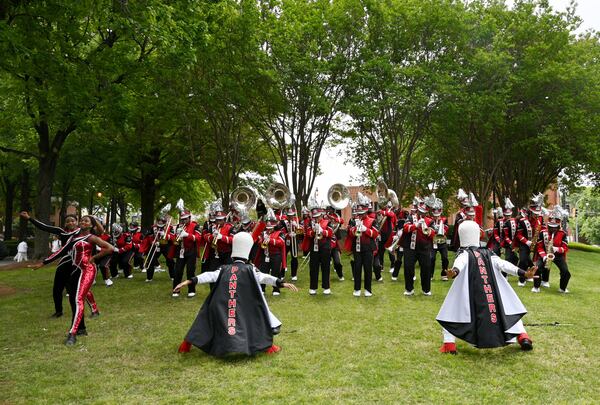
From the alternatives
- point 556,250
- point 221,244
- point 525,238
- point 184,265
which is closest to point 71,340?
point 221,244

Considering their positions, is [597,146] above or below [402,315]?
above

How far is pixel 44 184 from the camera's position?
21.4m

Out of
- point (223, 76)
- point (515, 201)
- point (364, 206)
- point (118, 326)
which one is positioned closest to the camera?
point (118, 326)

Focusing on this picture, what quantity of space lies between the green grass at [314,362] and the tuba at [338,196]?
16.3 ft

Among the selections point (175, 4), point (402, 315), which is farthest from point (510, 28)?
point (402, 315)

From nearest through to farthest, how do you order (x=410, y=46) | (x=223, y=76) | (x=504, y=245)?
(x=504, y=245) → (x=223, y=76) → (x=410, y=46)

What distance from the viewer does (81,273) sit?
8.69 m

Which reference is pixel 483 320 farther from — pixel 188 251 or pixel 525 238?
pixel 188 251

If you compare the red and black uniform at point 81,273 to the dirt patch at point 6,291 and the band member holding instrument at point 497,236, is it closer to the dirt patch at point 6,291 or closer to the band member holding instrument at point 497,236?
the dirt patch at point 6,291

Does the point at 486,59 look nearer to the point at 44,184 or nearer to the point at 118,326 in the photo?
the point at 118,326

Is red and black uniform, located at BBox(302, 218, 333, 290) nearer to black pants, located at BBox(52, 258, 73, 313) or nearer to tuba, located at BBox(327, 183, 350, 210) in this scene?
tuba, located at BBox(327, 183, 350, 210)

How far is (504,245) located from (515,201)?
50.5ft

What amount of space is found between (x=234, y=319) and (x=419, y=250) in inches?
253

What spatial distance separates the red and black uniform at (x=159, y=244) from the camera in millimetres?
14771
